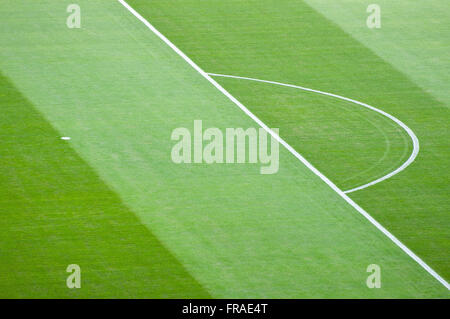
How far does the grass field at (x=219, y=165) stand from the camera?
1417 cm

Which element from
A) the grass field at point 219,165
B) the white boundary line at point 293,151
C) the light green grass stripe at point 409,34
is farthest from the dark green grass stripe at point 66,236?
the light green grass stripe at point 409,34

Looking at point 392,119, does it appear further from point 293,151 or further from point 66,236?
point 66,236

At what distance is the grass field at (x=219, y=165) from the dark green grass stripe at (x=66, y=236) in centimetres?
3

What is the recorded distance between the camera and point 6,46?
2256 centimetres

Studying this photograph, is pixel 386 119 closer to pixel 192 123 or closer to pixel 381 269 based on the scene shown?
pixel 192 123

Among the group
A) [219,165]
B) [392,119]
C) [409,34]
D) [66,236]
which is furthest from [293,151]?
[409,34]

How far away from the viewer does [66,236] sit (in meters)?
14.9

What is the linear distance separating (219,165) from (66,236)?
356 cm

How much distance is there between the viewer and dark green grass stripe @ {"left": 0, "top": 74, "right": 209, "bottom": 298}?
1368 centimetres

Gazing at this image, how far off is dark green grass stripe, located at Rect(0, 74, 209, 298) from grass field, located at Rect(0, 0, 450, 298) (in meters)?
0.03

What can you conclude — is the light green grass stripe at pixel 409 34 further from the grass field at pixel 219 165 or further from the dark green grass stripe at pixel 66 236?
the dark green grass stripe at pixel 66 236

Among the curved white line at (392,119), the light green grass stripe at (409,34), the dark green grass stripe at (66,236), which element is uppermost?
the light green grass stripe at (409,34)

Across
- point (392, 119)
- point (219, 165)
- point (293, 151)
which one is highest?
point (392, 119)

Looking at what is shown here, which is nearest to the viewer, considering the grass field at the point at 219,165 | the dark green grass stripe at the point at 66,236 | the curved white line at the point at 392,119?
the dark green grass stripe at the point at 66,236
